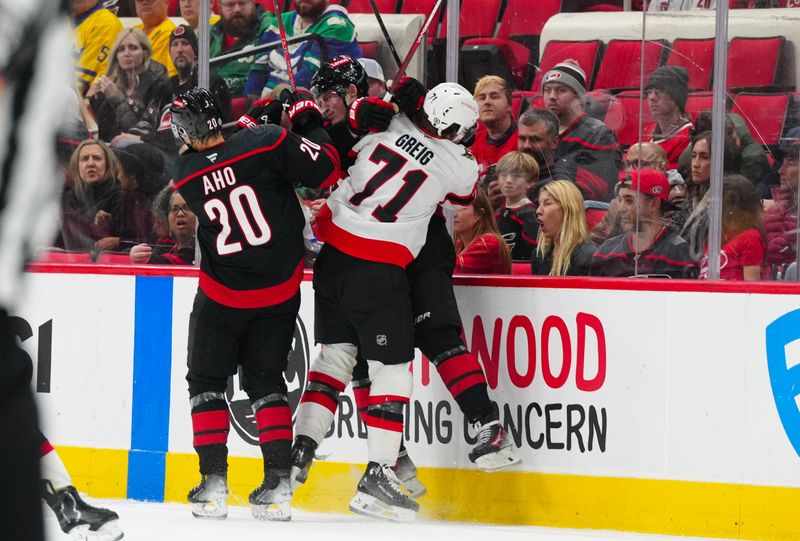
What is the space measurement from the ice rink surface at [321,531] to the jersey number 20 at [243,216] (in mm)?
838

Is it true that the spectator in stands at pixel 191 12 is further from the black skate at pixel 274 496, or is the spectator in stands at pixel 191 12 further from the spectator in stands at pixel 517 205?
the black skate at pixel 274 496

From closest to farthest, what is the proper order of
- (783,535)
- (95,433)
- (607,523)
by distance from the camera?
(783,535), (607,523), (95,433)

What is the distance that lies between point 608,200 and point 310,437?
1.20 metres

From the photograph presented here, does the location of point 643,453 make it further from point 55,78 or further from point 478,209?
point 55,78

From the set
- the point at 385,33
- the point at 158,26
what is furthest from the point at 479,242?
the point at 158,26

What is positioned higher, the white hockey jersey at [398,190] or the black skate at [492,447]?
the white hockey jersey at [398,190]

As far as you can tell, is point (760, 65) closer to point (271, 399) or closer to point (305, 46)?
point (305, 46)

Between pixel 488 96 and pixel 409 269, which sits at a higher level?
pixel 488 96

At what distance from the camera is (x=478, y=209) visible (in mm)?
4094

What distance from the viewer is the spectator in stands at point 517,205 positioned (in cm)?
402

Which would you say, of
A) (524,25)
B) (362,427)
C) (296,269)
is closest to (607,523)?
(362,427)

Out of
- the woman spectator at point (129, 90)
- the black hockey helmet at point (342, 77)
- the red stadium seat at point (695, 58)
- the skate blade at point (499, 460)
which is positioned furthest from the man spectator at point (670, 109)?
the woman spectator at point (129, 90)

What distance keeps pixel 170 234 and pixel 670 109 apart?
1.81 m

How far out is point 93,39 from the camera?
14.6 feet
